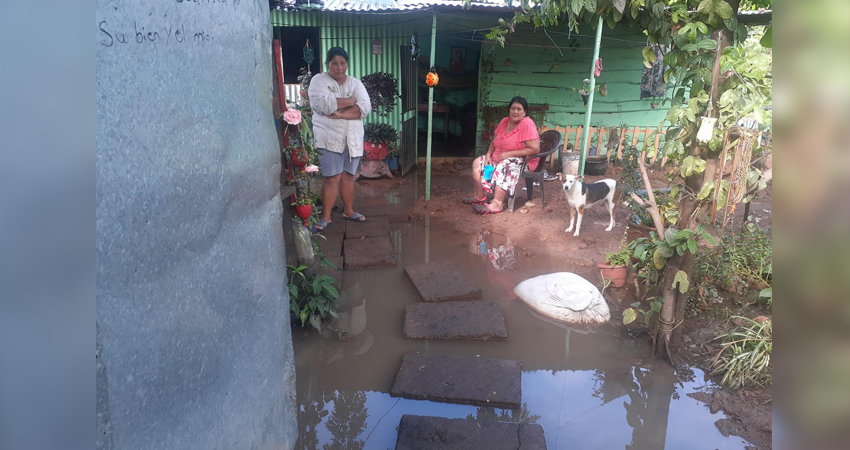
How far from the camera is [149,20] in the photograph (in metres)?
1.29

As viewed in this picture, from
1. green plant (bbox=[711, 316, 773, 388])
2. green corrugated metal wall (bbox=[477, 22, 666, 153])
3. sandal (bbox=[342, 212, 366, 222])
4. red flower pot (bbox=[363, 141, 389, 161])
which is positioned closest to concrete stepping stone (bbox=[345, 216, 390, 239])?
sandal (bbox=[342, 212, 366, 222])

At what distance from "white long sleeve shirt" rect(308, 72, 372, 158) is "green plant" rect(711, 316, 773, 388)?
162 inches

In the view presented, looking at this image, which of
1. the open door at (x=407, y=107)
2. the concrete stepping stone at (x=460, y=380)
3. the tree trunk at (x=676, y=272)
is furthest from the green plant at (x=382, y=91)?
the tree trunk at (x=676, y=272)

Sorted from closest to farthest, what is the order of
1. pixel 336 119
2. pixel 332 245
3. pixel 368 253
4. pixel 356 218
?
pixel 368 253, pixel 332 245, pixel 336 119, pixel 356 218

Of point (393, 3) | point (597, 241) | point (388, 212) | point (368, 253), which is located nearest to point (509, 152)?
point (597, 241)

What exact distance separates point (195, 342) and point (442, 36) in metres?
9.57

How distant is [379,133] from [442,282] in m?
4.68

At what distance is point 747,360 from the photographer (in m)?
3.37

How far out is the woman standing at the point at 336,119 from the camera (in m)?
5.65

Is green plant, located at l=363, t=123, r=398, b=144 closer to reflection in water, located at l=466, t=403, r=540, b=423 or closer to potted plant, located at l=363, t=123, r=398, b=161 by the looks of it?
potted plant, located at l=363, t=123, r=398, b=161

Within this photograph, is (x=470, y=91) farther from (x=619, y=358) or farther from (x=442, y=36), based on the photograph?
(x=619, y=358)

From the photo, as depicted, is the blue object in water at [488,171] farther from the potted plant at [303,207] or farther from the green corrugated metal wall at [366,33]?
the potted plant at [303,207]

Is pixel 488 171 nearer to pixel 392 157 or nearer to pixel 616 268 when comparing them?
pixel 392 157

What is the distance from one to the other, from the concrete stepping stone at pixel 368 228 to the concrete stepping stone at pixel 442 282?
1.05 meters
